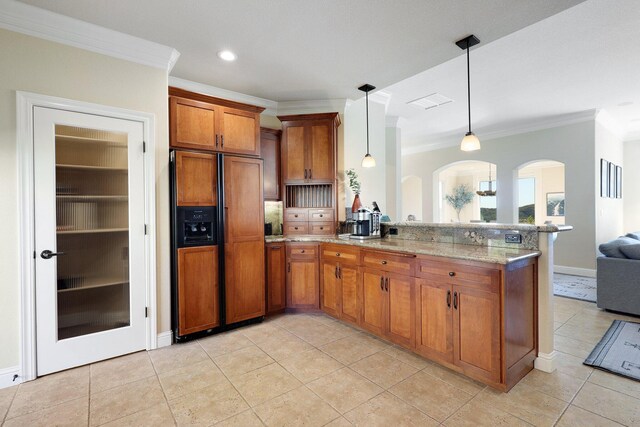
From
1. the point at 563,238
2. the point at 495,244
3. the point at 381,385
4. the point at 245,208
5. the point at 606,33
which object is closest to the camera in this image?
the point at 381,385

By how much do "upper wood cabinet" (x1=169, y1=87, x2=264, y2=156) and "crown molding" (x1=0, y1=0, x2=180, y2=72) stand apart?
33 centimetres

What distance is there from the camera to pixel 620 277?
12.1 feet

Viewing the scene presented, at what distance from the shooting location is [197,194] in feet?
10.3

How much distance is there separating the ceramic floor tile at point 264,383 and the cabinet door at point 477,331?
4.19ft

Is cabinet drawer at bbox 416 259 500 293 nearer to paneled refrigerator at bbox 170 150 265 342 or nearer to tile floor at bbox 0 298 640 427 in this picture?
tile floor at bbox 0 298 640 427

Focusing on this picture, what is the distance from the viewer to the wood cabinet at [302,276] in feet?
12.6

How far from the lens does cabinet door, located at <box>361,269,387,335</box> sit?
2977 mm

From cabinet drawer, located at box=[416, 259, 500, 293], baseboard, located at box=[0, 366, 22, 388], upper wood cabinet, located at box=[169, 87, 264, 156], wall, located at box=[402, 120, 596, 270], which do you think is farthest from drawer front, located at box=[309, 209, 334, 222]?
wall, located at box=[402, 120, 596, 270]

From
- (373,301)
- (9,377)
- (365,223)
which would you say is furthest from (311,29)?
(9,377)

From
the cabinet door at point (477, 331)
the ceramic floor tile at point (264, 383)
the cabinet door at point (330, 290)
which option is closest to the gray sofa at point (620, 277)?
the cabinet door at point (477, 331)

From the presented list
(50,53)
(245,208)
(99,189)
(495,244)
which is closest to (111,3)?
(50,53)

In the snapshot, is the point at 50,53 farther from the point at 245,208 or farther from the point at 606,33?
the point at 606,33

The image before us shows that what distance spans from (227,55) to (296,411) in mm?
3191

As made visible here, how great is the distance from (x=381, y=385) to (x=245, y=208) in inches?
87.0
